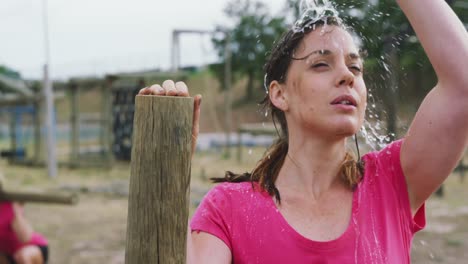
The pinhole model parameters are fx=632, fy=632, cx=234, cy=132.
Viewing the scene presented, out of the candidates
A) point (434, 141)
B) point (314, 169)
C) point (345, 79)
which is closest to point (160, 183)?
point (314, 169)

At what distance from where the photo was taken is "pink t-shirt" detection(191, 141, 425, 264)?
5.06 feet

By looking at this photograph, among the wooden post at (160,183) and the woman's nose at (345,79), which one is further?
the woman's nose at (345,79)

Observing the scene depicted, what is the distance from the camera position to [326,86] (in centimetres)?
166

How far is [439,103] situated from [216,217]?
631 millimetres

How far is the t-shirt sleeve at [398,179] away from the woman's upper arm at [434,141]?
0.05ft

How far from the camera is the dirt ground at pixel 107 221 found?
6.78 m

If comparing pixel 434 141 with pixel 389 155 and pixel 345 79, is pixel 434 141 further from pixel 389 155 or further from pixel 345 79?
pixel 345 79

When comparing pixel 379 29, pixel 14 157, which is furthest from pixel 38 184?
pixel 379 29

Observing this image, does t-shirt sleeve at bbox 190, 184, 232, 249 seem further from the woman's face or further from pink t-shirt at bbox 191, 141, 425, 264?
the woman's face

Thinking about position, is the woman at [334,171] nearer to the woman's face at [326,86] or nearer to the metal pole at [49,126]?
the woman's face at [326,86]

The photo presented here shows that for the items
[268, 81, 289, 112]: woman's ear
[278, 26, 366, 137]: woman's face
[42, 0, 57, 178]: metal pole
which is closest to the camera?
[278, 26, 366, 137]: woman's face

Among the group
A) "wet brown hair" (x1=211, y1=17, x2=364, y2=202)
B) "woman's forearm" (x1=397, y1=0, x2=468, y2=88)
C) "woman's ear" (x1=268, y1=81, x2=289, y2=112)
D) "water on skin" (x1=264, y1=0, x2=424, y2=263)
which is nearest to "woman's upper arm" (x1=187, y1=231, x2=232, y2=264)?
"wet brown hair" (x1=211, y1=17, x2=364, y2=202)

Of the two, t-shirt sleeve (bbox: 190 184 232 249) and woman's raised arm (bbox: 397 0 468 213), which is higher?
woman's raised arm (bbox: 397 0 468 213)

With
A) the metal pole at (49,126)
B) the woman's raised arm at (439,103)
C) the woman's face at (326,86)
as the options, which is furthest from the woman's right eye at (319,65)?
the metal pole at (49,126)
